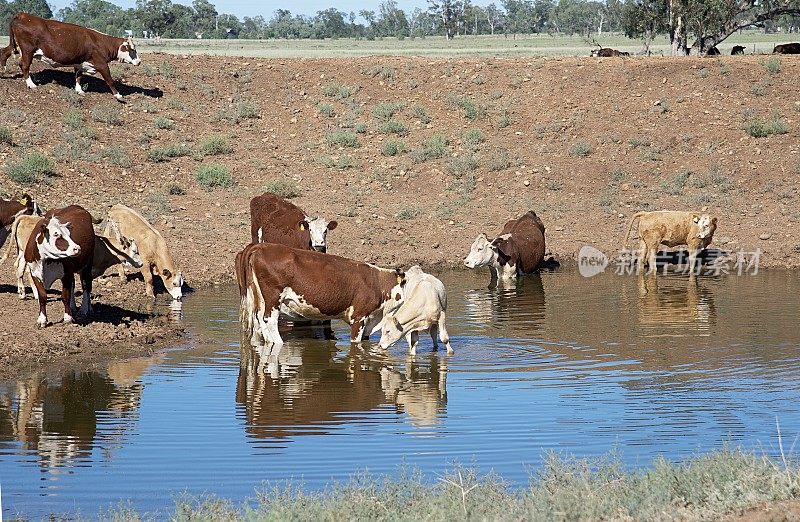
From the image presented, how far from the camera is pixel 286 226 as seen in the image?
19234mm

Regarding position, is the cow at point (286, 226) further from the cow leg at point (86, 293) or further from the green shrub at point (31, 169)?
the green shrub at point (31, 169)

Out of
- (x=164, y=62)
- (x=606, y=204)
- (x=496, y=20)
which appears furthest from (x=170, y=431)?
(x=496, y=20)

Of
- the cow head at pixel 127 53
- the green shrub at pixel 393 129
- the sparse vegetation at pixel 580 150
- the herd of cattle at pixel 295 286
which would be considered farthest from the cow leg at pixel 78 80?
the herd of cattle at pixel 295 286

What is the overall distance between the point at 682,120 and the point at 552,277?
1373 centimetres

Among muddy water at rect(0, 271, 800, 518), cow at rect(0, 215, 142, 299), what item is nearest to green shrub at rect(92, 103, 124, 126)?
cow at rect(0, 215, 142, 299)

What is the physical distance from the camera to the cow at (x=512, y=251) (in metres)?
21.5

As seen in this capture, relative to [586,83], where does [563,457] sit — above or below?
below

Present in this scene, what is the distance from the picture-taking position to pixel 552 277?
22156 mm

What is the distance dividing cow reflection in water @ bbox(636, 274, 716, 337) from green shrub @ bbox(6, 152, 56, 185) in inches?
563

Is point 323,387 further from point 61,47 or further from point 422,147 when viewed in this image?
point 61,47

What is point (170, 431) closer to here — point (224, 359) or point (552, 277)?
point (224, 359)

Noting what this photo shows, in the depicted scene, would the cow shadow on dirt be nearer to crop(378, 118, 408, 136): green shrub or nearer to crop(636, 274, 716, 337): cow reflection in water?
crop(378, 118, 408, 136): green shrub

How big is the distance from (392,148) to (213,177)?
5.44 m

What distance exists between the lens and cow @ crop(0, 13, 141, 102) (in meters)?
31.7
